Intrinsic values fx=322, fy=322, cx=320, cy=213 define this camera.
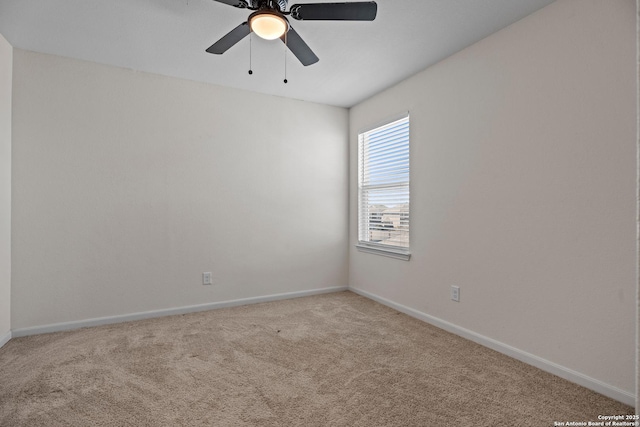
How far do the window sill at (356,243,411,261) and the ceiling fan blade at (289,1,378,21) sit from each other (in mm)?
2252

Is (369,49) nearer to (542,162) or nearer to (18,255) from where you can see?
(542,162)

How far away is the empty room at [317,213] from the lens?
185 cm

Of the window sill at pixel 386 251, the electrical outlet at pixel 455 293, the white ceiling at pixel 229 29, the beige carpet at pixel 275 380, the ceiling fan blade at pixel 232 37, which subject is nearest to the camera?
the beige carpet at pixel 275 380

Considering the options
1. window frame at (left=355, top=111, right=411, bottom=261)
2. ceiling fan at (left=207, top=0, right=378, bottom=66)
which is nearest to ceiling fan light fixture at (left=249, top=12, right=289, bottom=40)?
ceiling fan at (left=207, top=0, right=378, bottom=66)

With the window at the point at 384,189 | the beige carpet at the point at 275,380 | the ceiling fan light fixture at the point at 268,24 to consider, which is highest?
the ceiling fan light fixture at the point at 268,24

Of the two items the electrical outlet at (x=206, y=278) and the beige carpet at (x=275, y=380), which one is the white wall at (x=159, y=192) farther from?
the beige carpet at (x=275, y=380)

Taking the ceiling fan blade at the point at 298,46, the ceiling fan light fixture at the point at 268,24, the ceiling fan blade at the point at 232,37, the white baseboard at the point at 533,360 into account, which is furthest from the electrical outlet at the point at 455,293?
the ceiling fan blade at the point at 232,37

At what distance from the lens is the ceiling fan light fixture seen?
179 cm

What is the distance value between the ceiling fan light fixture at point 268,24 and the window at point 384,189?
1.87 metres

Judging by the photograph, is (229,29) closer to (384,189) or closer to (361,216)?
(384,189)

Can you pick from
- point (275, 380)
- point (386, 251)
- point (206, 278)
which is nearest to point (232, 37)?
point (275, 380)

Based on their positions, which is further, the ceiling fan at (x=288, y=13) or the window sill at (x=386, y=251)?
the window sill at (x=386, y=251)

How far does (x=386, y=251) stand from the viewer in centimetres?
363

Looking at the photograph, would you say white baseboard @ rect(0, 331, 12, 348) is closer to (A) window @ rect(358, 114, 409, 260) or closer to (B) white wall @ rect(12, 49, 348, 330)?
(B) white wall @ rect(12, 49, 348, 330)
